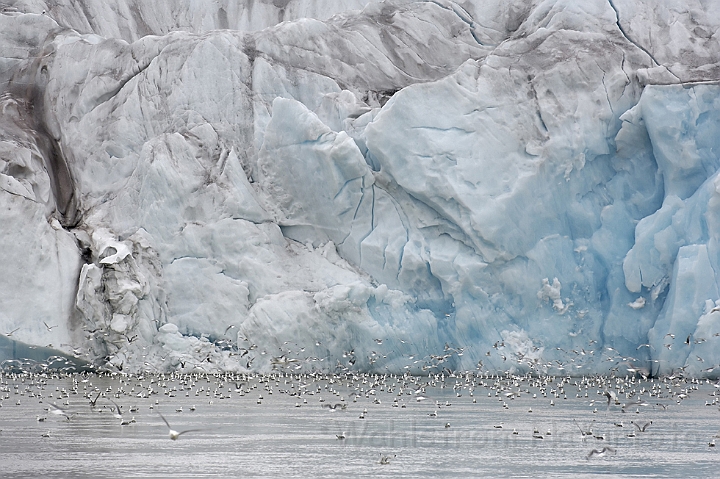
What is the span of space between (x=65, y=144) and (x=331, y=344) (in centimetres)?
1070

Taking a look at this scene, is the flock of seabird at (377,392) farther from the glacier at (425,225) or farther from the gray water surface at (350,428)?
the glacier at (425,225)

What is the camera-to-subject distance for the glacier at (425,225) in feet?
84.1

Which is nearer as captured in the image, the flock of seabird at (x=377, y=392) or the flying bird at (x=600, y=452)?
the flying bird at (x=600, y=452)

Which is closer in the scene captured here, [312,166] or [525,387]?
[525,387]

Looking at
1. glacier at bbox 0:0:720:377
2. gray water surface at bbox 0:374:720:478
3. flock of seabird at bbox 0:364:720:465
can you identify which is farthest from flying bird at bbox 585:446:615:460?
glacier at bbox 0:0:720:377

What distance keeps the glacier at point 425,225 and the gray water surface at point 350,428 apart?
110cm

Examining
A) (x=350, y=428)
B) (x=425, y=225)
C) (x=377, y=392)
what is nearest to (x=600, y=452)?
(x=350, y=428)

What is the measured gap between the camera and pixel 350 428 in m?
18.1

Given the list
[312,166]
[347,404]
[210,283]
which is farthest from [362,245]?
[347,404]

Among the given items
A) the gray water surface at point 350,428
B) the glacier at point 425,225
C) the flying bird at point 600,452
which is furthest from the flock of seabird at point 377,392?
the flying bird at point 600,452

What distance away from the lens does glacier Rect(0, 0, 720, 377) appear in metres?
25.6

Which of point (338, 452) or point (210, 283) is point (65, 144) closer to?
point (210, 283)

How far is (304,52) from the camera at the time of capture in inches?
1191

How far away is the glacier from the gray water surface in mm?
1098
